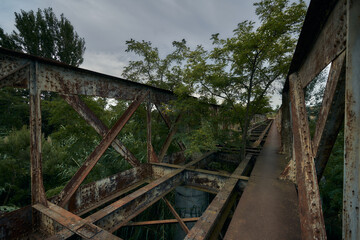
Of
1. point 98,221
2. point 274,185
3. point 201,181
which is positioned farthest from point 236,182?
point 98,221

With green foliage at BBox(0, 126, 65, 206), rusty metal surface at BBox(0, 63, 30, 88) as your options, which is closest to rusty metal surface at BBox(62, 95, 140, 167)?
rusty metal surface at BBox(0, 63, 30, 88)

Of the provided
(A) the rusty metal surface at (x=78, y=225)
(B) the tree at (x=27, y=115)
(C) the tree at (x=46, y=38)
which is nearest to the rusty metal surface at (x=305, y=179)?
(A) the rusty metal surface at (x=78, y=225)

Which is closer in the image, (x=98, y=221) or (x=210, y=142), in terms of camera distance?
(x=98, y=221)

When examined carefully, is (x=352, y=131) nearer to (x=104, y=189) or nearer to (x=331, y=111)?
(x=331, y=111)

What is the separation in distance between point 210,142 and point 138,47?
8.06 m

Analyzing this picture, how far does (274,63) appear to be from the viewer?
14.2 ft

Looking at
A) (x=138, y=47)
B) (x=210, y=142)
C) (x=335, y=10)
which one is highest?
(x=138, y=47)

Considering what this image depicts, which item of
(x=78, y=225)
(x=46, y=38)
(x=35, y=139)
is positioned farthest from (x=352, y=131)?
(x=46, y=38)

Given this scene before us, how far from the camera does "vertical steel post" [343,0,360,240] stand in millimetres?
786

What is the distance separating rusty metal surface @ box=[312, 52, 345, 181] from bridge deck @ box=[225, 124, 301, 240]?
2.45 ft

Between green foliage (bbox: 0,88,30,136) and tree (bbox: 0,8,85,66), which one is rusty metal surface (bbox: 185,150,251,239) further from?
tree (bbox: 0,8,85,66)

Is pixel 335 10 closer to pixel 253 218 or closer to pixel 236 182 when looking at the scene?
pixel 253 218

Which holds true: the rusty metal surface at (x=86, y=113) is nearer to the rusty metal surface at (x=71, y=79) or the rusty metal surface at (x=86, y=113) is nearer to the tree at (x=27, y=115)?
the rusty metal surface at (x=71, y=79)

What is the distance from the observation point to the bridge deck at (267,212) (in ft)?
4.89
